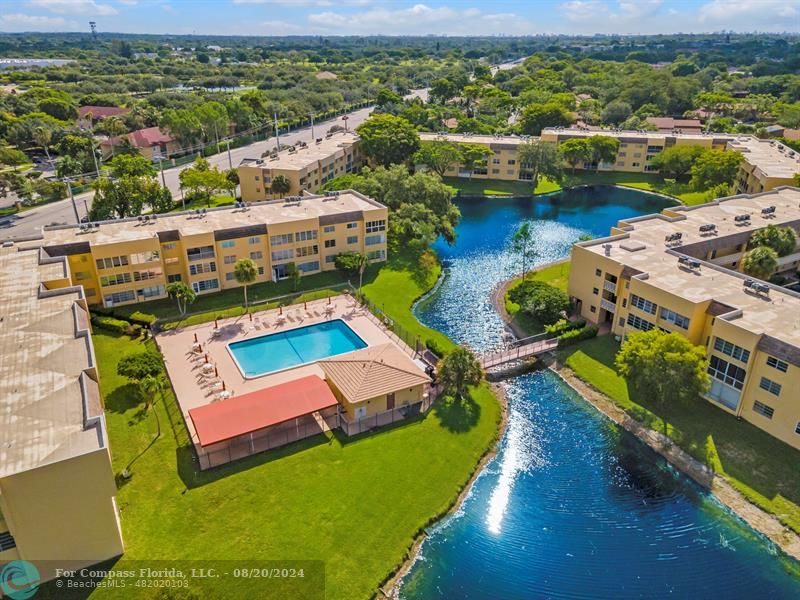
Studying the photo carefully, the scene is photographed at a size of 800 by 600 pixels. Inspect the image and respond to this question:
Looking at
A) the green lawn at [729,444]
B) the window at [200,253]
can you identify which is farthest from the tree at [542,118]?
the green lawn at [729,444]

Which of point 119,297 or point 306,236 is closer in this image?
point 119,297

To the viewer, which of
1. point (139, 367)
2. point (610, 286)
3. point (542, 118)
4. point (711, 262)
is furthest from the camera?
point (542, 118)

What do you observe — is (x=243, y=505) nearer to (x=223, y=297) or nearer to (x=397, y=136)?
(x=223, y=297)

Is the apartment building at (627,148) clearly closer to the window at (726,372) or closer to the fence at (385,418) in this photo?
the window at (726,372)

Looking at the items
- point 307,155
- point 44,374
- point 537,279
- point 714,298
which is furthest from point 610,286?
point 307,155

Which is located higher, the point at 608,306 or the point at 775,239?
the point at 775,239

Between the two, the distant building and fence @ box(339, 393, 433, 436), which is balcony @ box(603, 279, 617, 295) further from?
the distant building

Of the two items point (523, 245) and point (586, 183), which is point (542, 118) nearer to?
point (586, 183)
